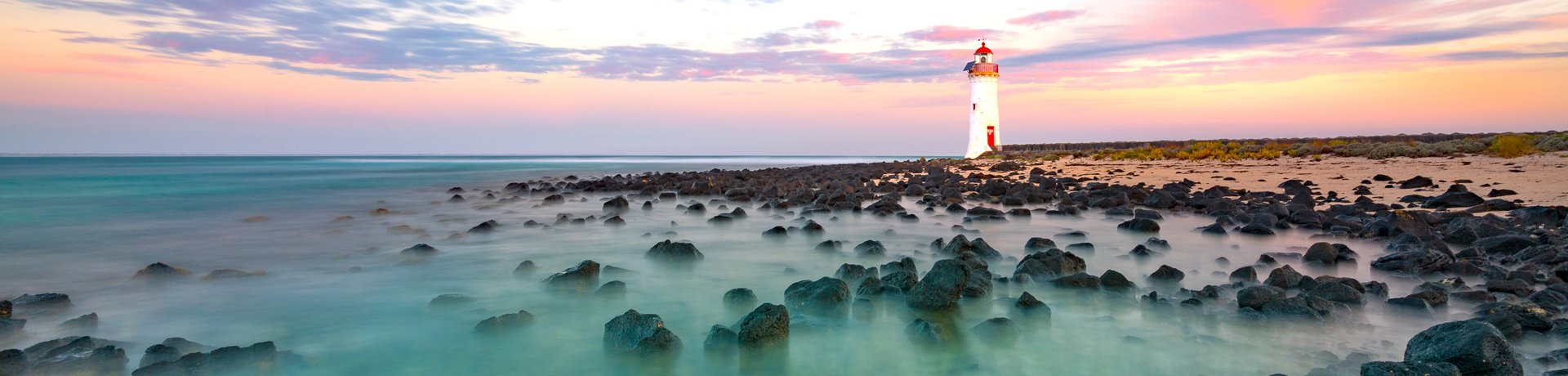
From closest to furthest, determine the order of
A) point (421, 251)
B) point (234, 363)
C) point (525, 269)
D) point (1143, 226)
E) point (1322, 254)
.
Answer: point (234, 363) < point (1322, 254) < point (525, 269) < point (421, 251) < point (1143, 226)

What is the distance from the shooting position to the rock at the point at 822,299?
4914mm

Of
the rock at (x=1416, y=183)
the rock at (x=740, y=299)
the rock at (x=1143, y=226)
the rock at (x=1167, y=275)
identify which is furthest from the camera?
the rock at (x=1416, y=183)

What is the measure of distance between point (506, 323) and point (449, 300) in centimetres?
106

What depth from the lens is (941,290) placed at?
4.92m

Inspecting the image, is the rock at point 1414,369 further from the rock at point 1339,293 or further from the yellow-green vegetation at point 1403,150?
the yellow-green vegetation at point 1403,150

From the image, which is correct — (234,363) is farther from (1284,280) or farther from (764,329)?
(1284,280)

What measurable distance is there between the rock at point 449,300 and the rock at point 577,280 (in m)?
0.60

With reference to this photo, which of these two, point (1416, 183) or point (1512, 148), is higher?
point (1512, 148)

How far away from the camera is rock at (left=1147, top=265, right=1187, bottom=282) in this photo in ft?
18.9

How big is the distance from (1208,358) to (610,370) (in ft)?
9.79

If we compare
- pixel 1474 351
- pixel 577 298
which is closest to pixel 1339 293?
pixel 1474 351

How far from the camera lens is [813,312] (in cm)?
492

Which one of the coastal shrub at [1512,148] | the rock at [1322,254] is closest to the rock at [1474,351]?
the rock at [1322,254]

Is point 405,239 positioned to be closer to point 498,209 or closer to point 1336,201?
point 498,209
